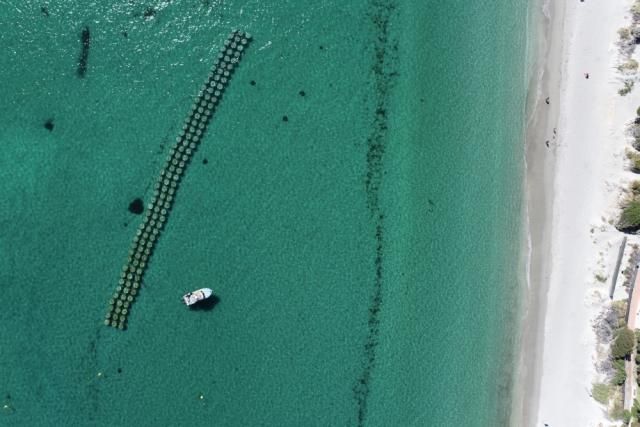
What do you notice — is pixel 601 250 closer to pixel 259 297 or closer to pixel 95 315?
pixel 259 297

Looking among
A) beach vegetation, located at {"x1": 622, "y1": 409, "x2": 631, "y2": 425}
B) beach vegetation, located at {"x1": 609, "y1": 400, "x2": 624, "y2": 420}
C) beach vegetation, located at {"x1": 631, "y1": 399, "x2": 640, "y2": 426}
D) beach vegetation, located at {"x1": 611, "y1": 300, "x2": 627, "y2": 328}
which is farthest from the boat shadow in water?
beach vegetation, located at {"x1": 631, "y1": 399, "x2": 640, "y2": 426}

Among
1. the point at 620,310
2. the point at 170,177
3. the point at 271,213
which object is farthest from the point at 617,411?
the point at 170,177

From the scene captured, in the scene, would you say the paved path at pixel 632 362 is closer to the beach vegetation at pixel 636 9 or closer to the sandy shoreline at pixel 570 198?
the sandy shoreline at pixel 570 198

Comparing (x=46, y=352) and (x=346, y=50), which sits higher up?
(x=346, y=50)

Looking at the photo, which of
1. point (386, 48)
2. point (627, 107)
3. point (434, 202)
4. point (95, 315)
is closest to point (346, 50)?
point (386, 48)

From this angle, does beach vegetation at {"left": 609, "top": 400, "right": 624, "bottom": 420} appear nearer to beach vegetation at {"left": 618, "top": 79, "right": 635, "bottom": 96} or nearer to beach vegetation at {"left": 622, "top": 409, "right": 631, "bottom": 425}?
beach vegetation at {"left": 622, "top": 409, "right": 631, "bottom": 425}

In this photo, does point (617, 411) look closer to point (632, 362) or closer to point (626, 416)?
point (626, 416)
